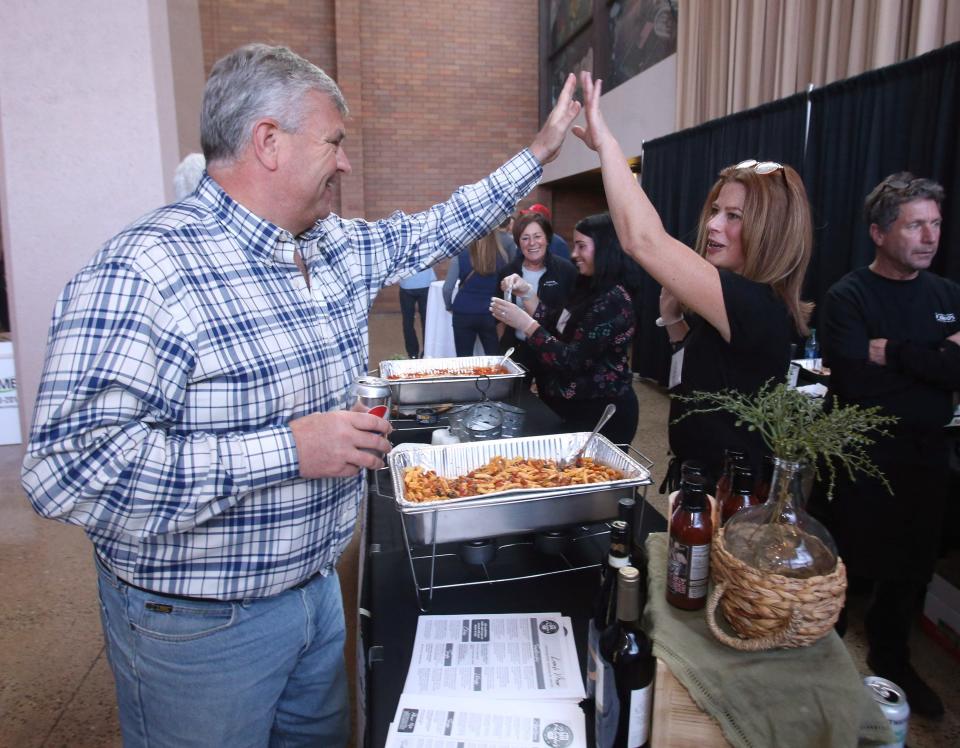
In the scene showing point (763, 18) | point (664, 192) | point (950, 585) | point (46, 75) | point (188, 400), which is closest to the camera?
point (188, 400)

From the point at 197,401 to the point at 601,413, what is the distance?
1.74 m

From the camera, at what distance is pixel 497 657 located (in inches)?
40.1

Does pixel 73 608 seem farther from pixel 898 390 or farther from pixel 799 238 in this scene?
pixel 898 390

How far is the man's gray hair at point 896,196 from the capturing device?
2.01 m

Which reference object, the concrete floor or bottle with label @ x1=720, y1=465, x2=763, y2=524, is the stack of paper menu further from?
the concrete floor

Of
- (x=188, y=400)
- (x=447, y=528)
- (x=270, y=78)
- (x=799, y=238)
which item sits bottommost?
(x=447, y=528)

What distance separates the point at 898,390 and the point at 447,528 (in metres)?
1.58

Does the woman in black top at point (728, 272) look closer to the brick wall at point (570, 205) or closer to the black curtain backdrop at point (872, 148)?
the black curtain backdrop at point (872, 148)

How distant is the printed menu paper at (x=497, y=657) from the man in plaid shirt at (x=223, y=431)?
22 centimetres

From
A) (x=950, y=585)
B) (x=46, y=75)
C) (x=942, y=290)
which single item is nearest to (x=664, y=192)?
(x=942, y=290)

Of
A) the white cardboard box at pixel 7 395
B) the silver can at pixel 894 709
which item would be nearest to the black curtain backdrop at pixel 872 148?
the silver can at pixel 894 709

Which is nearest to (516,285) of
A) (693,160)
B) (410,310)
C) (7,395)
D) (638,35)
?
(693,160)

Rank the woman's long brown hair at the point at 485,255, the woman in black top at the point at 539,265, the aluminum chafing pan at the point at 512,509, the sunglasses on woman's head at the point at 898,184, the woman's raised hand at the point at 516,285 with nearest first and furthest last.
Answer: the aluminum chafing pan at the point at 512,509 < the sunglasses on woman's head at the point at 898,184 < the woman's raised hand at the point at 516,285 < the woman in black top at the point at 539,265 < the woman's long brown hair at the point at 485,255

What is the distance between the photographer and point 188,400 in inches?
35.4
